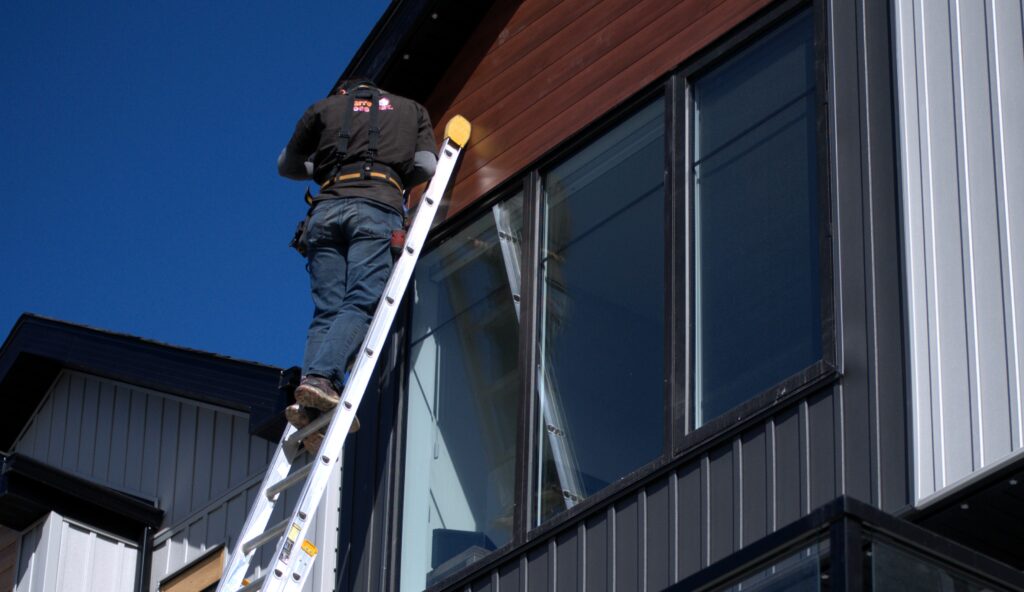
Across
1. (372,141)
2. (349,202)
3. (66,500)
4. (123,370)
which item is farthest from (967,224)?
(123,370)

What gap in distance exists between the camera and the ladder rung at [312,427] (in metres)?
8.92

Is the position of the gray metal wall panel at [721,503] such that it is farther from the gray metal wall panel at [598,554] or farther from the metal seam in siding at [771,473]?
the gray metal wall panel at [598,554]

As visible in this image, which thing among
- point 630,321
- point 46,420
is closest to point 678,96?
point 630,321

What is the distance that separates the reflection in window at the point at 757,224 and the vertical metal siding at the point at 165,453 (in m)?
3.14

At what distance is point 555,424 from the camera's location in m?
8.48

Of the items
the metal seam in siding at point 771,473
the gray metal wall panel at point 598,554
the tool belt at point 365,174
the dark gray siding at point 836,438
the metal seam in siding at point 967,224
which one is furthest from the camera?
the tool belt at point 365,174

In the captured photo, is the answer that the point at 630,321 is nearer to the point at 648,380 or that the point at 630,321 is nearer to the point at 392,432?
the point at 648,380

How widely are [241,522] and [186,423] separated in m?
1.29

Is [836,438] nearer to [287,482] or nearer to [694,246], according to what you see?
[694,246]

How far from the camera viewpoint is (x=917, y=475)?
6414mm

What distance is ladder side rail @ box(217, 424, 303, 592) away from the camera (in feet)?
27.9

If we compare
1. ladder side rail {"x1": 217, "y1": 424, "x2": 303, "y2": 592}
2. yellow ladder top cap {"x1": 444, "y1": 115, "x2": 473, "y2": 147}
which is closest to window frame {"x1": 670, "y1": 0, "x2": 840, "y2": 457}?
yellow ladder top cap {"x1": 444, "y1": 115, "x2": 473, "y2": 147}

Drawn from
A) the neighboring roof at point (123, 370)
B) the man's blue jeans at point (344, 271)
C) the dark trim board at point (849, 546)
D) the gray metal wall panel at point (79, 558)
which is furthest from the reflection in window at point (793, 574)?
the gray metal wall panel at point (79, 558)

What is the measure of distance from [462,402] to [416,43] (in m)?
2.19
